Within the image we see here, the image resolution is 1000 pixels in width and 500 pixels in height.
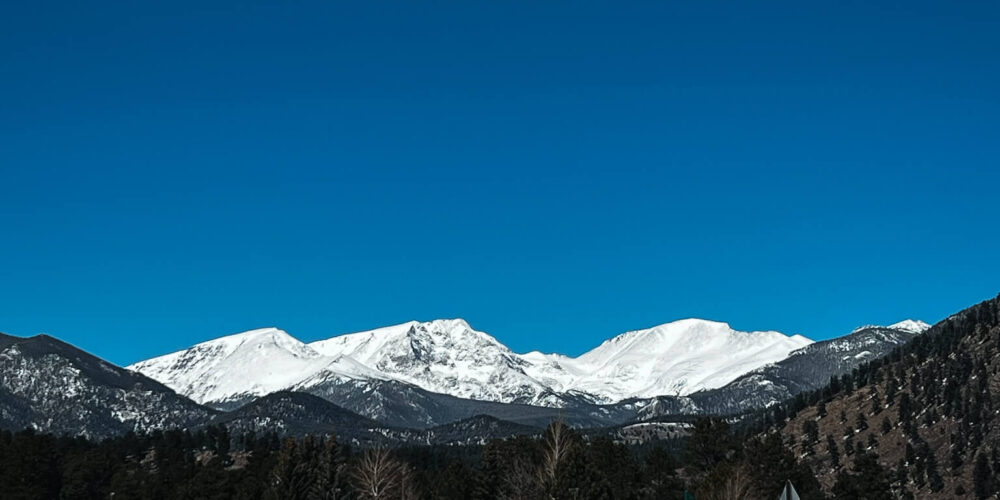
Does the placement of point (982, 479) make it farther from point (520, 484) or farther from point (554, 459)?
point (554, 459)

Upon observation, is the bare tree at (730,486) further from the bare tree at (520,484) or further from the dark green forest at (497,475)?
the bare tree at (520,484)

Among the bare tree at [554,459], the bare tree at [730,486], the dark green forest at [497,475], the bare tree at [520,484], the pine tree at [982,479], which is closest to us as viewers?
the bare tree at [730,486]

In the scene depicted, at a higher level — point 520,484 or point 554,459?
point 554,459

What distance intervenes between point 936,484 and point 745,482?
114279 mm

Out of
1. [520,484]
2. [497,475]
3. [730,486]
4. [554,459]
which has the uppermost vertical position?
[497,475]

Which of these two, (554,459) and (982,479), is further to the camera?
(982,479)

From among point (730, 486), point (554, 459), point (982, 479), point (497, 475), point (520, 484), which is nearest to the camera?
point (730, 486)

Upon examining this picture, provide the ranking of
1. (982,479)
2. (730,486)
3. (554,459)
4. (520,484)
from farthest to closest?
(982,479)
(520,484)
(554,459)
(730,486)

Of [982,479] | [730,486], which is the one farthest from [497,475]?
[982,479]

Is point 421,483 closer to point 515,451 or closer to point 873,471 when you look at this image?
point 515,451

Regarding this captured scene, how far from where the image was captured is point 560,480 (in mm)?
108875

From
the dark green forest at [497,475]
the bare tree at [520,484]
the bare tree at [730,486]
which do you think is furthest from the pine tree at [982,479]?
the bare tree at [730,486]

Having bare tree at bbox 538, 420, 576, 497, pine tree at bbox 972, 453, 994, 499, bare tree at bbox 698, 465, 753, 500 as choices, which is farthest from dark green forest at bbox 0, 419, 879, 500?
pine tree at bbox 972, 453, 994, 499

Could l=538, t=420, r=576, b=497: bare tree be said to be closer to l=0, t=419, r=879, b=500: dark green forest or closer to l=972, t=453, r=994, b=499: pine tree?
l=0, t=419, r=879, b=500: dark green forest
